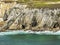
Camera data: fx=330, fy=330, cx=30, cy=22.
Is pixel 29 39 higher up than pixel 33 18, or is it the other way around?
pixel 33 18

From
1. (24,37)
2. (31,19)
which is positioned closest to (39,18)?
(31,19)

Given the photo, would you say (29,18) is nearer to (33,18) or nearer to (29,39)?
(33,18)

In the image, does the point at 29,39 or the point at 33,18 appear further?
the point at 33,18

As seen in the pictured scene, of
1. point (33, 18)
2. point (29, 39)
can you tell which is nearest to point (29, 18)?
point (33, 18)

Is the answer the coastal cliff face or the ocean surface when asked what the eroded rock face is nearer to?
the coastal cliff face

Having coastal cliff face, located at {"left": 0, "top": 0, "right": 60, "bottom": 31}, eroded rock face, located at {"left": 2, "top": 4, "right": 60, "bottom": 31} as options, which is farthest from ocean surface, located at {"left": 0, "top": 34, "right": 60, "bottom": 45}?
eroded rock face, located at {"left": 2, "top": 4, "right": 60, "bottom": 31}

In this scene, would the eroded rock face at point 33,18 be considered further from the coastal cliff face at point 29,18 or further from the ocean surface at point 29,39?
the ocean surface at point 29,39
